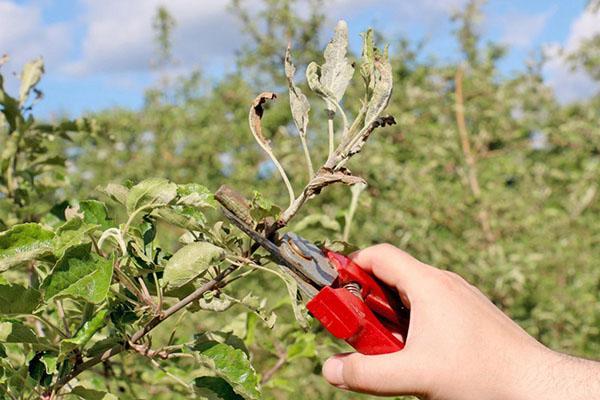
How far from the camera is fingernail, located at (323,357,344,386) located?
141cm

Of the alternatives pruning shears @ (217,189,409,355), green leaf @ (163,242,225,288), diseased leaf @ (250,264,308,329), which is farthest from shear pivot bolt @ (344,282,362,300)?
green leaf @ (163,242,225,288)

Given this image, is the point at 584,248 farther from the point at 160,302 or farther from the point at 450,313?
the point at 160,302

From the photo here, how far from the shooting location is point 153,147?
7910mm

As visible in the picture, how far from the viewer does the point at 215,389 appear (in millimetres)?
1230

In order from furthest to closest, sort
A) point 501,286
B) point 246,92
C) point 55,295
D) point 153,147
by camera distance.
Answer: point 153,147 < point 246,92 < point 501,286 < point 55,295

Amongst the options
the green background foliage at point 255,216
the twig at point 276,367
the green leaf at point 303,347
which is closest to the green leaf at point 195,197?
the green background foliage at point 255,216

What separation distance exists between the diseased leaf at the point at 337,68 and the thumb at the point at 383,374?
45 cm

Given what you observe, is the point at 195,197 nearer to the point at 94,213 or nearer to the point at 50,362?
the point at 94,213

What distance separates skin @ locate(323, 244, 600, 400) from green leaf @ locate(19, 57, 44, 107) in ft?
2.97

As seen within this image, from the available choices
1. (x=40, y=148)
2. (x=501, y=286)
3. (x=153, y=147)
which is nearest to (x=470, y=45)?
(x=501, y=286)

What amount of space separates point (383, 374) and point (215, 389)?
29 cm

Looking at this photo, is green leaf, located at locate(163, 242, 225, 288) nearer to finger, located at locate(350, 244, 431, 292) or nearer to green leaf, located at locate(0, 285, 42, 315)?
green leaf, located at locate(0, 285, 42, 315)

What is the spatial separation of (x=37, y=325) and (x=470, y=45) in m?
4.83

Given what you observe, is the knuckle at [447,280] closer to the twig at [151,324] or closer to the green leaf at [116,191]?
the twig at [151,324]
